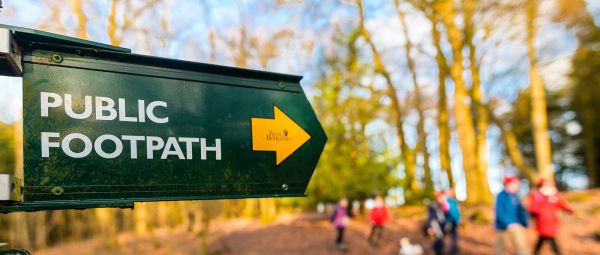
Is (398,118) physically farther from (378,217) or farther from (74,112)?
(74,112)

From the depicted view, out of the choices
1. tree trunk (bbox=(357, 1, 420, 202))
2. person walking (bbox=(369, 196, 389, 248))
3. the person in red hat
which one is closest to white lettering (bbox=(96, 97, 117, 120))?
the person in red hat

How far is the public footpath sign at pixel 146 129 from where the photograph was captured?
1604mm

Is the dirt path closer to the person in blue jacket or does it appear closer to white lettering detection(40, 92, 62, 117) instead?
the person in blue jacket

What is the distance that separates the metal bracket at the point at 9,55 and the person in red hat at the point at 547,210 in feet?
31.2

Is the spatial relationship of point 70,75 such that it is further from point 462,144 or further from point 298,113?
point 462,144

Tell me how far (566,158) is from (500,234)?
25858 millimetres

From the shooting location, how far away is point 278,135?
203cm

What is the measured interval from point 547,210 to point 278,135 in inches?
341

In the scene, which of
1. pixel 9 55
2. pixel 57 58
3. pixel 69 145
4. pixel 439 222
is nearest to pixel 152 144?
pixel 69 145

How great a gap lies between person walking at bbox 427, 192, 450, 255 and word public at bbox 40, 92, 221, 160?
10911 mm

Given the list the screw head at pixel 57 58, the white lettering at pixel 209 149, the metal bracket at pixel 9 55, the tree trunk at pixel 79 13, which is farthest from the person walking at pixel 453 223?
the metal bracket at pixel 9 55

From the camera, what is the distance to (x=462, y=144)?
17594 millimetres

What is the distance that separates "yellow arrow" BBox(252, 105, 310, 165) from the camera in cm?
200

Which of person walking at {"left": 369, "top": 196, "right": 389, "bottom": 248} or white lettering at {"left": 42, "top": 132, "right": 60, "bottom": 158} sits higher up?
white lettering at {"left": 42, "top": 132, "right": 60, "bottom": 158}
